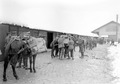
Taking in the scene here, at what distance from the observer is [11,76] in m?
6.58

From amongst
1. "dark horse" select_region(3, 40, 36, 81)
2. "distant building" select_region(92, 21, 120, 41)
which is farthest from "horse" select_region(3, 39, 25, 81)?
"distant building" select_region(92, 21, 120, 41)

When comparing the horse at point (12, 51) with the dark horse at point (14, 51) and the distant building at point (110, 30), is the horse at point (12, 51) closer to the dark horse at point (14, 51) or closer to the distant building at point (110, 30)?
the dark horse at point (14, 51)

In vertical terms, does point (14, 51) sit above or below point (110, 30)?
below

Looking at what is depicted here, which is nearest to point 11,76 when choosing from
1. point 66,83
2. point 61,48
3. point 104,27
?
point 66,83

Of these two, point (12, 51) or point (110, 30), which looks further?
point (110, 30)

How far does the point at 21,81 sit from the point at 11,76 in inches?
32.5

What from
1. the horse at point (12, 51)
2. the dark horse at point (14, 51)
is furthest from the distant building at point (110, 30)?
the horse at point (12, 51)

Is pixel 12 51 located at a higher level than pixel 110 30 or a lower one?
lower

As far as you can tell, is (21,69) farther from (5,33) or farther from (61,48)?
(61,48)

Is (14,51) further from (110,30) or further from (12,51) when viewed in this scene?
Result: (110,30)

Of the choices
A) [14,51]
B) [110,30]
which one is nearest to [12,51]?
[14,51]

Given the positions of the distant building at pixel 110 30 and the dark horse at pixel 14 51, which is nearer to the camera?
the dark horse at pixel 14 51

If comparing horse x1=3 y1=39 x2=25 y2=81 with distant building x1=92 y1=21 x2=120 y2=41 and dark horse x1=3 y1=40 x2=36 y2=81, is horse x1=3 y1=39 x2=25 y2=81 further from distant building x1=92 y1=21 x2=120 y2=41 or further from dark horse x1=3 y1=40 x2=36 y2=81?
distant building x1=92 y1=21 x2=120 y2=41

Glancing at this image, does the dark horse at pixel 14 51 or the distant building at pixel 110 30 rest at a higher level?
the distant building at pixel 110 30
